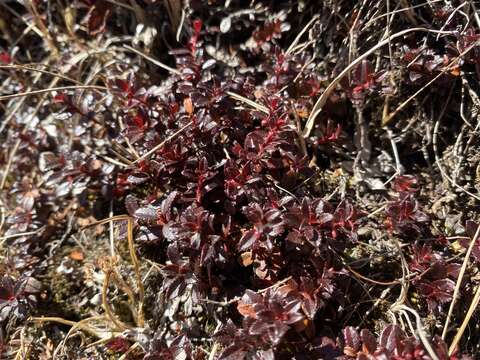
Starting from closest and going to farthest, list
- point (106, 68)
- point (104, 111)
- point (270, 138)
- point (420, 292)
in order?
1. point (420, 292)
2. point (270, 138)
3. point (104, 111)
4. point (106, 68)

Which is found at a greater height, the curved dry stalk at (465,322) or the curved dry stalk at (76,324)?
the curved dry stalk at (465,322)

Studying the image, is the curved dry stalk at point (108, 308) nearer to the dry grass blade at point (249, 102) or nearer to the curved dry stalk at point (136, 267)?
the curved dry stalk at point (136, 267)

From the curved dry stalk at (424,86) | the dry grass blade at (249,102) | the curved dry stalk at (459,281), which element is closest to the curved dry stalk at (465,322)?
the curved dry stalk at (459,281)

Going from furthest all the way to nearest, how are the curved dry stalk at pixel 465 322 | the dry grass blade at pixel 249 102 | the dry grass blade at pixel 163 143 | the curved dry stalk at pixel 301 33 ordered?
the curved dry stalk at pixel 301 33 → the dry grass blade at pixel 249 102 → the dry grass blade at pixel 163 143 → the curved dry stalk at pixel 465 322

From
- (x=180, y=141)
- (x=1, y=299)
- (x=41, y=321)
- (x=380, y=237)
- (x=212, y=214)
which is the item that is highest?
(x=180, y=141)

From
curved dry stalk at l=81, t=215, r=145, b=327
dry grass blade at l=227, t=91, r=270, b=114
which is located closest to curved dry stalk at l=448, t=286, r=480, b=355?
dry grass blade at l=227, t=91, r=270, b=114

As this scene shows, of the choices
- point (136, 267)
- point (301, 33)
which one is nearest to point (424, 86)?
point (301, 33)

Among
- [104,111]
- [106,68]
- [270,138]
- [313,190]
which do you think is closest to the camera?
[270,138]

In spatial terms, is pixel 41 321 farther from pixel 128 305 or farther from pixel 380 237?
pixel 380 237

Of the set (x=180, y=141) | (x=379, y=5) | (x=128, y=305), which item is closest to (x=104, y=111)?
(x=180, y=141)

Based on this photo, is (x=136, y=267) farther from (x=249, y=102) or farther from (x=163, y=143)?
(x=249, y=102)

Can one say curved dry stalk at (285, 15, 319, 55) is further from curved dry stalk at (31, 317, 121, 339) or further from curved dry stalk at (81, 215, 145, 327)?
curved dry stalk at (31, 317, 121, 339)
